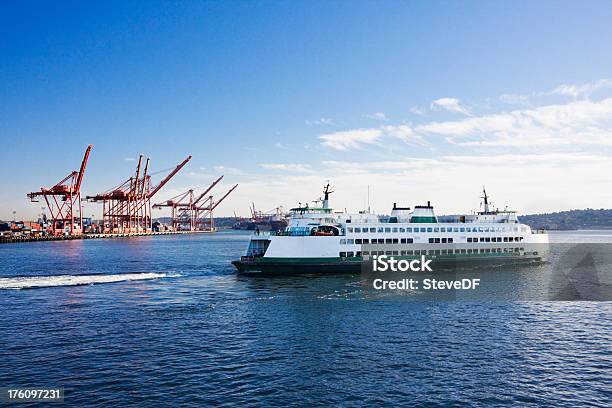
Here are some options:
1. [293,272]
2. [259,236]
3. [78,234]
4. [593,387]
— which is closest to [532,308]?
[593,387]

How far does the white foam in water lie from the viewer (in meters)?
53.0

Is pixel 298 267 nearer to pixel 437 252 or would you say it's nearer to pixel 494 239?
pixel 437 252

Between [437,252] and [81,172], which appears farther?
[81,172]

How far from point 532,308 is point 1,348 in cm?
4031

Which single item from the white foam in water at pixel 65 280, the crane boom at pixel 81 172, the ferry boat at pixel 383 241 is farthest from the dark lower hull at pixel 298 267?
the crane boom at pixel 81 172

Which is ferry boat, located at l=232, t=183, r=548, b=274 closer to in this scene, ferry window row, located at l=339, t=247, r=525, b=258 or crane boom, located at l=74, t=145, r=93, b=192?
ferry window row, located at l=339, t=247, r=525, b=258

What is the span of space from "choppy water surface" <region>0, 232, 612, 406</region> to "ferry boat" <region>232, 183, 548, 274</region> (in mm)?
10448

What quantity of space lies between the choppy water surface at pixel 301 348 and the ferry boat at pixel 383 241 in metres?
10.4

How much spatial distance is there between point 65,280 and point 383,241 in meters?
40.6

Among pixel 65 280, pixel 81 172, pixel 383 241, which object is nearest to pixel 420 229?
pixel 383 241

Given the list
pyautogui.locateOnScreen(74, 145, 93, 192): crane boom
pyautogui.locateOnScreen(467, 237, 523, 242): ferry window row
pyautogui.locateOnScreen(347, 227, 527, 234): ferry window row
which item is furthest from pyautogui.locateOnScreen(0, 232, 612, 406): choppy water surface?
pyautogui.locateOnScreen(74, 145, 93, 192): crane boom

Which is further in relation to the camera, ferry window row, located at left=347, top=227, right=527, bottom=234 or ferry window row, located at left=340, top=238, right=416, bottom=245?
ferry window row, located at left=347, top=227, right=527, bottom=234

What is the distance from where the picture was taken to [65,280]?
187ft

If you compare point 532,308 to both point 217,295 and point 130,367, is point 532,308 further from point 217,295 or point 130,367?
point 130,367
